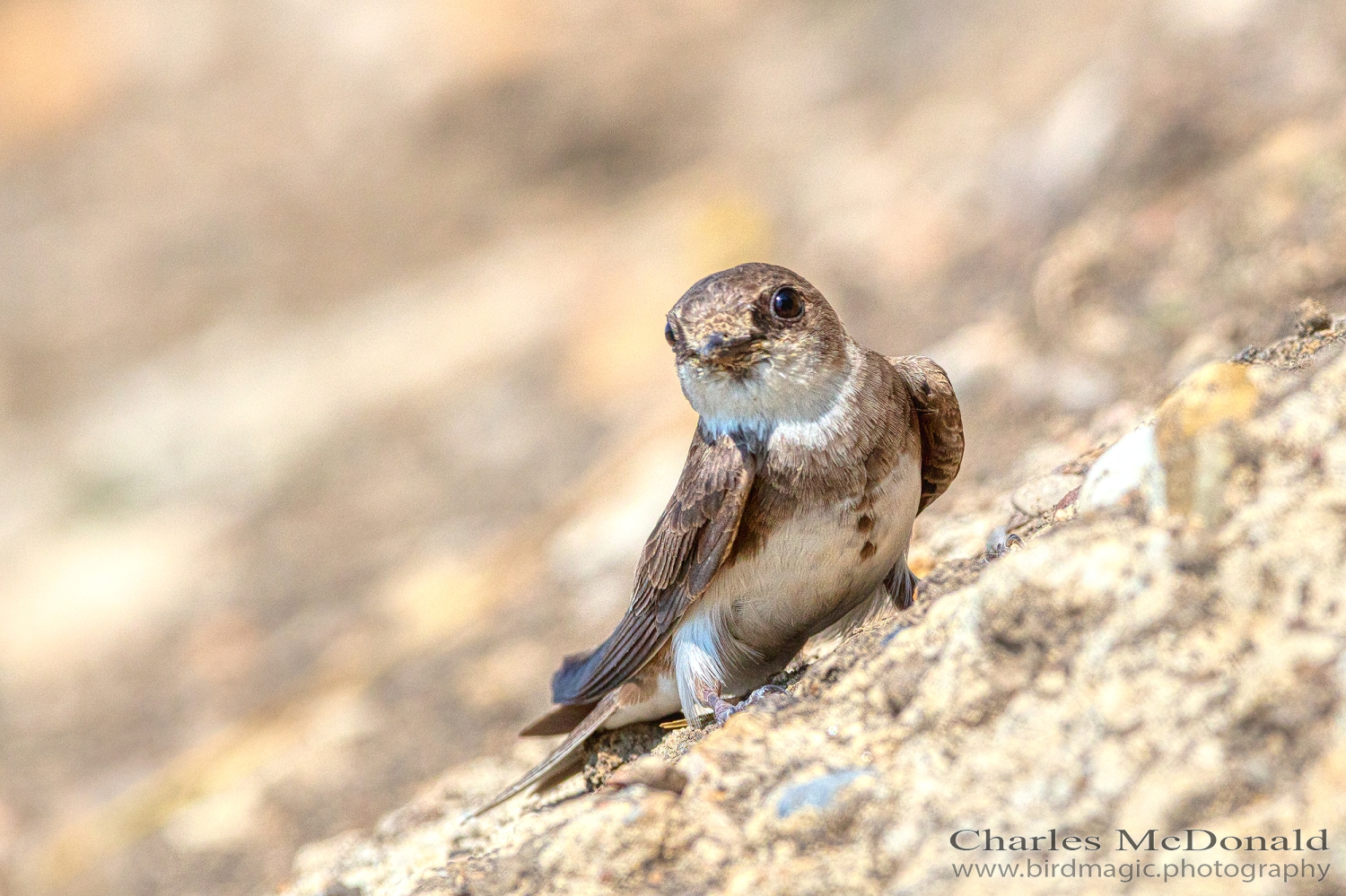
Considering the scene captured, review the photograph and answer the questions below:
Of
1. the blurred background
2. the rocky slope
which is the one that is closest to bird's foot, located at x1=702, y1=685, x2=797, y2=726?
the rocky slope

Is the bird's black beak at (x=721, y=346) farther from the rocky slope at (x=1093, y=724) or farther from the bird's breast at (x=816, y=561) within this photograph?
the rocky slope at (x=1093, y=724)

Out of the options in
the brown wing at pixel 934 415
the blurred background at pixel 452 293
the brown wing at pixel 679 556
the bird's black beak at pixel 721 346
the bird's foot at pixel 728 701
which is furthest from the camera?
the blurred background at pixel 452 293

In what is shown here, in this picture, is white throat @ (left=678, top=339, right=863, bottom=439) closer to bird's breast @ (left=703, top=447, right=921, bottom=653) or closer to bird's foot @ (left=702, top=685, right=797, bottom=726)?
bird's breast @ (left=703, top=447, right=921, bottom=653)

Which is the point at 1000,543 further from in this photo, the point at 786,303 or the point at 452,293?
the point at 452,293

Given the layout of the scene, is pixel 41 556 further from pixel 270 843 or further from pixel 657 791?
pixel 657 791

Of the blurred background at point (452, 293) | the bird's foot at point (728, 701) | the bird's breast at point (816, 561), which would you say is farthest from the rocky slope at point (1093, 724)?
the blurred background at point (452, 293)

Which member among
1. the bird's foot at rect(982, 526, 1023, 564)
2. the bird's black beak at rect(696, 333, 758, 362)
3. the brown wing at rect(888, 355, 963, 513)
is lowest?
the bird's foot at rect(982, 526, 1023, 564)
